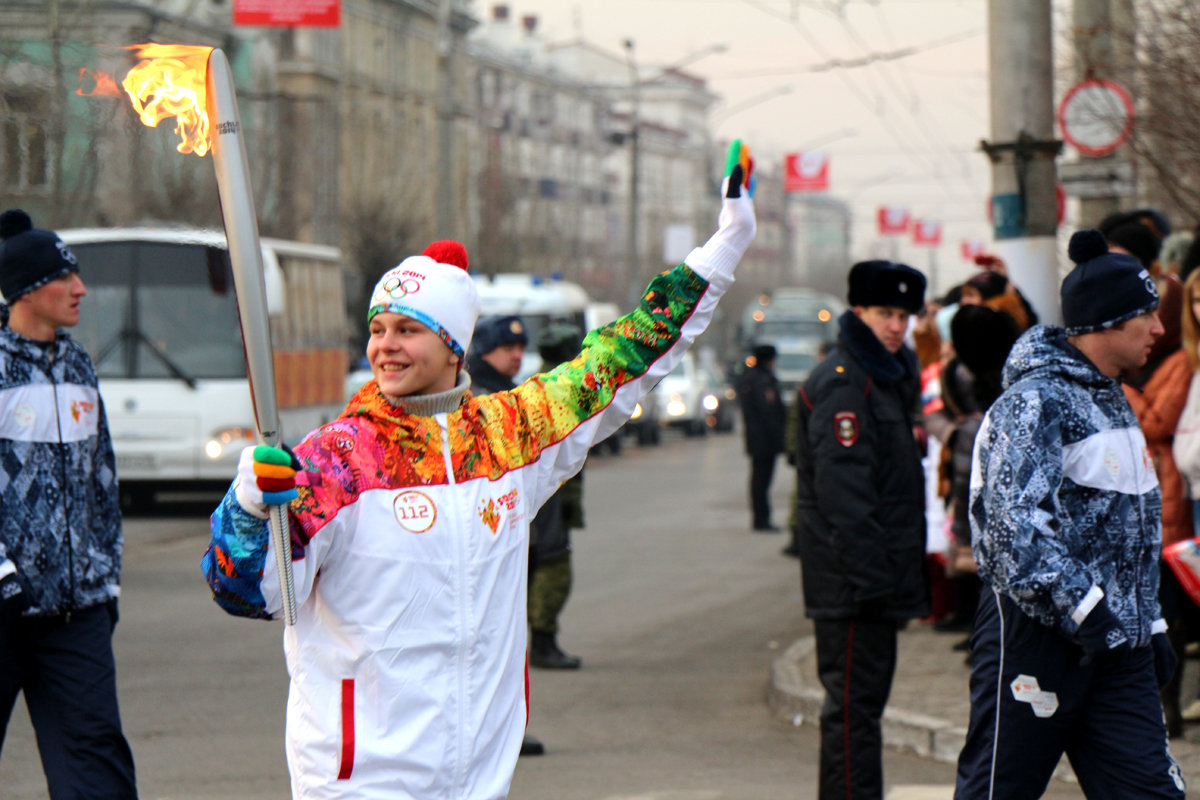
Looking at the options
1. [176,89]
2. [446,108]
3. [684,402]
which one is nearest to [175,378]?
[446,108]

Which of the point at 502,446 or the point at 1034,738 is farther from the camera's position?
the point at 1034,738

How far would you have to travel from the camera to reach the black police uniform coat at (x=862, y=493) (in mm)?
5594

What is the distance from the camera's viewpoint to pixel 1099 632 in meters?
4.13

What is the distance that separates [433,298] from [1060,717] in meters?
1.96

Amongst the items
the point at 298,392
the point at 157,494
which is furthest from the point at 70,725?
the point at 157,494

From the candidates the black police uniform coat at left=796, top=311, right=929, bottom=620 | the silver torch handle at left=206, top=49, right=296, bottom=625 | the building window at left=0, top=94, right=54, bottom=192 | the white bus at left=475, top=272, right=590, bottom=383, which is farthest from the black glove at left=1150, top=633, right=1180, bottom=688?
the white bus at left=475, top=272, right=590, bottom=383

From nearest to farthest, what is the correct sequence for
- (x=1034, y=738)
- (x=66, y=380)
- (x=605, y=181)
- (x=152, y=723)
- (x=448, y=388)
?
(x=448, y=388), (x=1034, y=738), (x=66, y=380), (x=152, y=723), (x=605, y=181)

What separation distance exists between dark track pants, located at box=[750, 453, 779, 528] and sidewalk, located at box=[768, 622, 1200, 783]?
7044 mm

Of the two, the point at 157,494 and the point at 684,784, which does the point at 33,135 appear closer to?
the point at 684,784

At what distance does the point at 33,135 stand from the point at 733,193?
192cm

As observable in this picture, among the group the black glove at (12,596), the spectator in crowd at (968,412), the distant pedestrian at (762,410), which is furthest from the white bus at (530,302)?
the black glove at (12,596)

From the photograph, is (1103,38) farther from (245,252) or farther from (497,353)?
(245,252)

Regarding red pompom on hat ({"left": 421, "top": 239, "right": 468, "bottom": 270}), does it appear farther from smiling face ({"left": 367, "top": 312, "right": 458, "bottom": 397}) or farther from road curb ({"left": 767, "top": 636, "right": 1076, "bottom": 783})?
road curb ({"left": 767, "top": 636, "right": 1076, "bottom": 783})

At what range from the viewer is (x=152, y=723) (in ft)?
26.1
